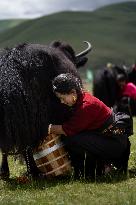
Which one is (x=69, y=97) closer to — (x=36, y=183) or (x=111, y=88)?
(x=36, y=183)

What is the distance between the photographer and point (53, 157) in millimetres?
6223

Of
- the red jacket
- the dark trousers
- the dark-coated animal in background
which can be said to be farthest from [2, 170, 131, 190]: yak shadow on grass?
the dark-coated animal in background

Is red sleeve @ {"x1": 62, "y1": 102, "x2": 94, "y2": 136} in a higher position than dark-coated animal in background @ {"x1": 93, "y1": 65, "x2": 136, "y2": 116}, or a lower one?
higher

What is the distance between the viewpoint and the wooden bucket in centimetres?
622

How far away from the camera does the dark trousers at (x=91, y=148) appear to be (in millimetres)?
6141

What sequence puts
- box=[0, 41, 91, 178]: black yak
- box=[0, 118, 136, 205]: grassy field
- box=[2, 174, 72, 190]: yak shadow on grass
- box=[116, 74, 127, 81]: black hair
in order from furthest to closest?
box=[116, 74, 127, 81]: black hair
box=[0, 41, 91, 178]: black yak
box=[2, 174, 72, 190]: yak shadow on grass
box=[0, 118, 136, 205]: grassy field

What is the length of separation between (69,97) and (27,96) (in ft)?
1.45

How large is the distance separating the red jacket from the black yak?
0.23 metres

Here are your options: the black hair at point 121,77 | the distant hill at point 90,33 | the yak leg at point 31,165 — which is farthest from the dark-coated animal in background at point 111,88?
the distant hill at point 90,33

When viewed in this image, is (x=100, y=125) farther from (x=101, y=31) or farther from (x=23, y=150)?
(x=101, y=31)

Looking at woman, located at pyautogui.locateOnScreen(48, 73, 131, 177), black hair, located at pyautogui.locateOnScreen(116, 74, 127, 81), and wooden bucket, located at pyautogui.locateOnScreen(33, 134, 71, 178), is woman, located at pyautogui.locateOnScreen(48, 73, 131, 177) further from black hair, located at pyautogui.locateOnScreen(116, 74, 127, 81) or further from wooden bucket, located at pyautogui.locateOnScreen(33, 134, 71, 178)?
black hair, located at pyautogui.locateOnScreen(116, 74, 127, 81)

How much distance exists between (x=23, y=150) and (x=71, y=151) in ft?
1.71

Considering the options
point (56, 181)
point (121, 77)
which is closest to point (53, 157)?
point (56, 181)

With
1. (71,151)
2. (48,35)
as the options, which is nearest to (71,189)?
(71,151)
